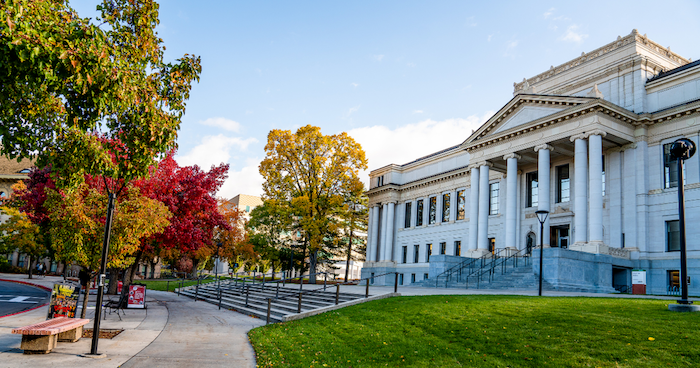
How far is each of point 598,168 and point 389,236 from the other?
2659 centimetres

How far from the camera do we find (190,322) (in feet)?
57.1

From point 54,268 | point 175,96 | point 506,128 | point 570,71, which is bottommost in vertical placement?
point 54,268

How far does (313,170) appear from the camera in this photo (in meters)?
41.1

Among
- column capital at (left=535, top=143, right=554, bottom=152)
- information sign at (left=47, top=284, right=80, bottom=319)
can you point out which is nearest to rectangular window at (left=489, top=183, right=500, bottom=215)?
column capital at (left=535, top=143, right=554, bottom=152)

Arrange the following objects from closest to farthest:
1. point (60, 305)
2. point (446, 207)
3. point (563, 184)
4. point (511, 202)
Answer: point (60, 305) → point (511, 202) → point (563, 184) → point (446, 207)

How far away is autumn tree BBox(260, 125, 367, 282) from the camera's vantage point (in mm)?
40656

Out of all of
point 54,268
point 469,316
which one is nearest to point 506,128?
point 469,316

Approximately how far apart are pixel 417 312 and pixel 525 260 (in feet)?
56.7

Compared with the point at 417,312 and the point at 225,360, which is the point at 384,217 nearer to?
the point at 417,312

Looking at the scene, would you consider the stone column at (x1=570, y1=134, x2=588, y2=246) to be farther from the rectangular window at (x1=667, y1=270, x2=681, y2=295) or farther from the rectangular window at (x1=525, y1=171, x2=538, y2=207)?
the rectangular window at (x1=525, y1=171, x2=538, y2=207)

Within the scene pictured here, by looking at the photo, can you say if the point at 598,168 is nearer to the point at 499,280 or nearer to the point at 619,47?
the point at 499,280

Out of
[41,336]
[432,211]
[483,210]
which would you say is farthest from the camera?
[432,211]

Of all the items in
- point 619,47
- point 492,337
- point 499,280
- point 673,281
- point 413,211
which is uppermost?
point 619,47

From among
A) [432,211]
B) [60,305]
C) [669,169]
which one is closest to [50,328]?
[60,305]
